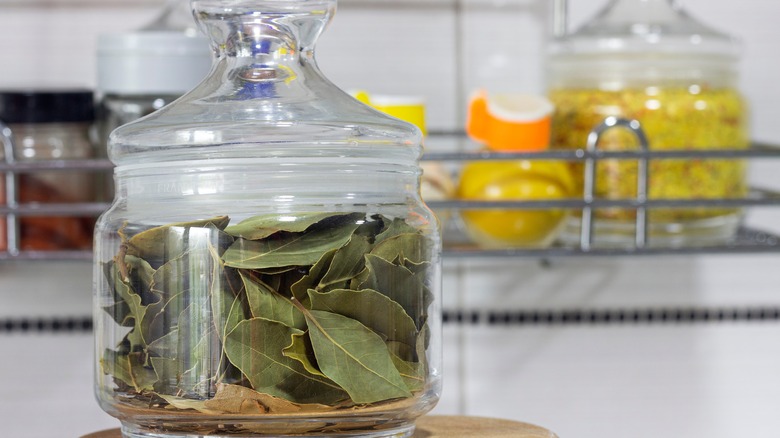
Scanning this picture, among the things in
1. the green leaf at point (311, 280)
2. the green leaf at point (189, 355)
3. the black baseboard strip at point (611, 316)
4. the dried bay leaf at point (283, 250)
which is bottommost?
the black baseboard strip at point (611, 316)

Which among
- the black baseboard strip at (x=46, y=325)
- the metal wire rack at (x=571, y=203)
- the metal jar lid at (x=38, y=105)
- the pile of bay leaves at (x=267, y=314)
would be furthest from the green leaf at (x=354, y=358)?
the black baseboard strip at (x=46, y=325)

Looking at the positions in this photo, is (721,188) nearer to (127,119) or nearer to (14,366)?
(127,119)

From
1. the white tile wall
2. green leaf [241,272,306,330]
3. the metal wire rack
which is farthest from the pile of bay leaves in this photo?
the white tile wall

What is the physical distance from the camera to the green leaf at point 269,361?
421mm

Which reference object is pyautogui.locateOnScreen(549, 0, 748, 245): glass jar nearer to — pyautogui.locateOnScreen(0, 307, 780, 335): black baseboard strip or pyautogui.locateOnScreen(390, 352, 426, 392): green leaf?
pyautogui.locateOnScreen(0, 307, 780, 335): black baseboard strip

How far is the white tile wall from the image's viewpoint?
839 mm

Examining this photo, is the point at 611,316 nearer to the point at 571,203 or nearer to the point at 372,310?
the point at 571,203

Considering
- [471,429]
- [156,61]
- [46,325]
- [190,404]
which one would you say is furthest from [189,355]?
[46,325]

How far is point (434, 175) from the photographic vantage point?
0.72 meters

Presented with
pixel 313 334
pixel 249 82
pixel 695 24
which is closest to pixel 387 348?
pixel 313 334

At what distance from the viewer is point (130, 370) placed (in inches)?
17.7

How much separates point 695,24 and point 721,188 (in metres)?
0.12

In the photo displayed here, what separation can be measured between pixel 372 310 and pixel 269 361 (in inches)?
1.9

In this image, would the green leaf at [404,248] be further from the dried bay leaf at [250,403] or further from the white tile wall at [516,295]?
the white tile wall at [516,295]
